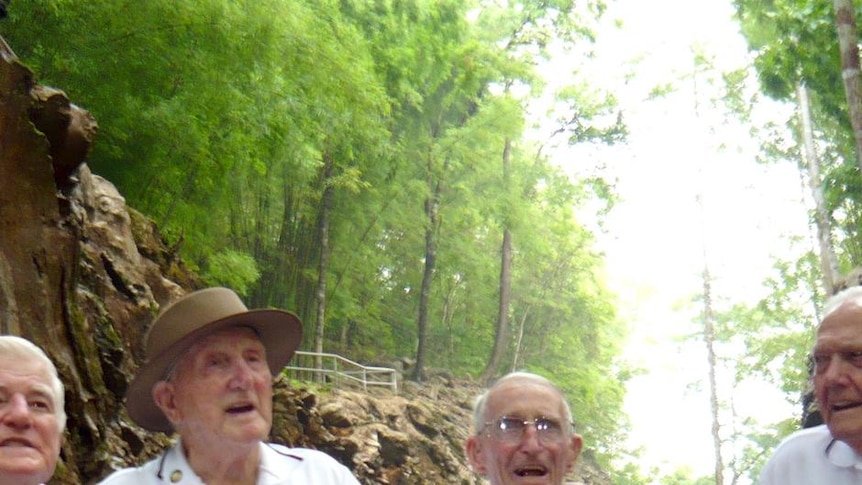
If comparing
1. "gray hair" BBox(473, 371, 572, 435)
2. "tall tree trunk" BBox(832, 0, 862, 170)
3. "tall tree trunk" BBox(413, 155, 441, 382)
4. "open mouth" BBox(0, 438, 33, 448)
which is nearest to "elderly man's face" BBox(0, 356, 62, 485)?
"open mouth" BBox(0, 438, 33, 448)

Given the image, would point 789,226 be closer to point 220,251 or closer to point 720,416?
point 720,416

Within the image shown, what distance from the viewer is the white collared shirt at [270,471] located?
246cm

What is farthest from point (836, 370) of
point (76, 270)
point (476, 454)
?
point (76, 270)

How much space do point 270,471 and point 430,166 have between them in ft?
64.8

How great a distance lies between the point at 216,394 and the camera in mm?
2438

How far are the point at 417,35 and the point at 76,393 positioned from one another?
586 inches

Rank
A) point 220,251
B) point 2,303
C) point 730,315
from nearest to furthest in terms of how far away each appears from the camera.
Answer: point 2,303 < point 220,251 < point 730,315

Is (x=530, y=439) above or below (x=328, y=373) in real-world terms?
below

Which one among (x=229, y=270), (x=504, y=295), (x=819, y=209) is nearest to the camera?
(x=229, y=270)

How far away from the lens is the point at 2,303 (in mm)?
5082

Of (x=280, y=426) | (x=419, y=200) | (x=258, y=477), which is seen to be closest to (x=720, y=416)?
(x=419, y=200)

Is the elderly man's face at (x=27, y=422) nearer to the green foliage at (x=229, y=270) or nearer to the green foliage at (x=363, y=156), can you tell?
the green foliage at (x=363, y=156)

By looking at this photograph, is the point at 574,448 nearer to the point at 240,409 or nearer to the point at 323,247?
the point at 240,409

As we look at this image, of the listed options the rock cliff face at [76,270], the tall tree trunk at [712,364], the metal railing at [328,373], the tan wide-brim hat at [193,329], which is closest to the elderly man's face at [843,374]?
the tan wide-brim hat at [193,329]
